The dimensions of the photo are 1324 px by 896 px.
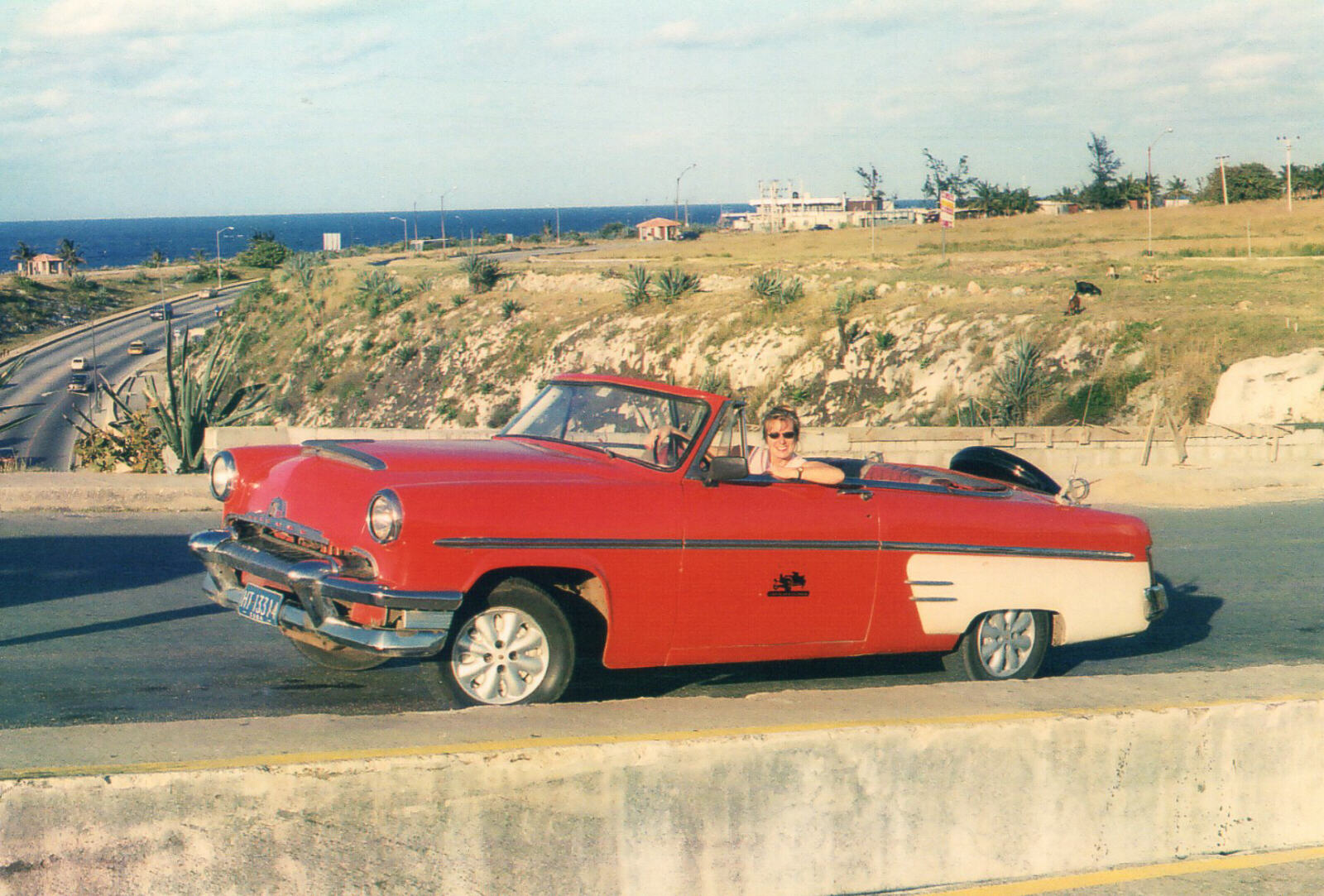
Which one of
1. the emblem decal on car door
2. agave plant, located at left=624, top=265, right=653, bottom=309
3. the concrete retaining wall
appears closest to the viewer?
the emblem decal on car door

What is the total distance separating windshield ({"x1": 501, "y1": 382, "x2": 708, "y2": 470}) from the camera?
620 cm

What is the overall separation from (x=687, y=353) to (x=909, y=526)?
39.7 meters

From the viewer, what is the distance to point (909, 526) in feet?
20.4

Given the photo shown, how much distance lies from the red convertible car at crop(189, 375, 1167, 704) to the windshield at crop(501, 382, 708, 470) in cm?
1

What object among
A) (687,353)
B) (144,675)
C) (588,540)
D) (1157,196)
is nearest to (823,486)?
(588,540)

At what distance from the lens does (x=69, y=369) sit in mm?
90312

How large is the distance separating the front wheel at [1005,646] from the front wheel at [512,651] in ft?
7.27

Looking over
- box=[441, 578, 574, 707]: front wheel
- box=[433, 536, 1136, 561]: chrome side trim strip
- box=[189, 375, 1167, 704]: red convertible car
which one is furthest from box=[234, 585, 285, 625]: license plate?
box=[433, 536, 1136, 561]: chrome side trim strip

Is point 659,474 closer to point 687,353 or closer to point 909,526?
point 909,526

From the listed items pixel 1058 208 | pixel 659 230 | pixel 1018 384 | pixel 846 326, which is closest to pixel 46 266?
pixel 659 230

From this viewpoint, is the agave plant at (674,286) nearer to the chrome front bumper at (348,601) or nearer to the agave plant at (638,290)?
the agave plant at (638,290)

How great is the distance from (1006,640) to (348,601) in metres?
3.37

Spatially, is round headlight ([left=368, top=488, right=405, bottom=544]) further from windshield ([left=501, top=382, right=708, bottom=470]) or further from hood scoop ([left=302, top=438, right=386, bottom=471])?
windshield ([left=501, top=382, right=708, bottom=470])

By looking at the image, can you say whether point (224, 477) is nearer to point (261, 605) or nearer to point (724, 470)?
point (261, 605)
